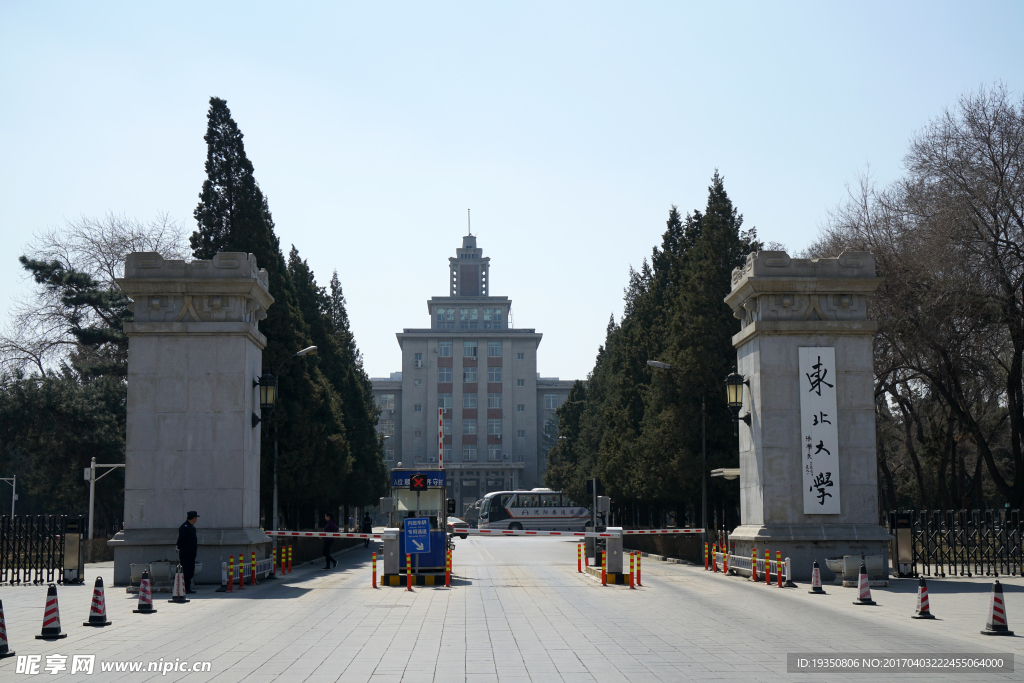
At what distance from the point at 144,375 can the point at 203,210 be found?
1379cm

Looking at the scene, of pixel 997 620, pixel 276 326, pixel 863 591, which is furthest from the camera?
pixel 276 326

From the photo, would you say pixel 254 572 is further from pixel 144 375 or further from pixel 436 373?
pixel 436 373

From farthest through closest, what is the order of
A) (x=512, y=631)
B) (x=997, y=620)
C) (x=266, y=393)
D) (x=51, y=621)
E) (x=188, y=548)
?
(x=266, y=393)
(x=188, y=548)
(x=512, y=631)
(x=997, y=620)
(x=51, y=621)

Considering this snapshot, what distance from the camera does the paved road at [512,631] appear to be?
34.8 feet

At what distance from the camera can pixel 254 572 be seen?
23.0 meters

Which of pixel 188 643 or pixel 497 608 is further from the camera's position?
pixel 497 608

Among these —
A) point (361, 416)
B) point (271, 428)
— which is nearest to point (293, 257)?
point (361, 416)

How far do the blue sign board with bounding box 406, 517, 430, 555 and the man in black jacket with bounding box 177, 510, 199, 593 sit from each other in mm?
4915

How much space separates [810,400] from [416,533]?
32.9 feet

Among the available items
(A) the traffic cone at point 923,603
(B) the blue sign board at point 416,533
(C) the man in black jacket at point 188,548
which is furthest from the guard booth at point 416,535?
(A) the traffic cone at point 923,603

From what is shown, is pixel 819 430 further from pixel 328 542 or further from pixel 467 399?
pixel 467 399

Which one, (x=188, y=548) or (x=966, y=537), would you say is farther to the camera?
(x=966, y=537)

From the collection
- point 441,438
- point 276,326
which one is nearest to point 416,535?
point 276,326

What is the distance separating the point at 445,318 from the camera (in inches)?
5000
